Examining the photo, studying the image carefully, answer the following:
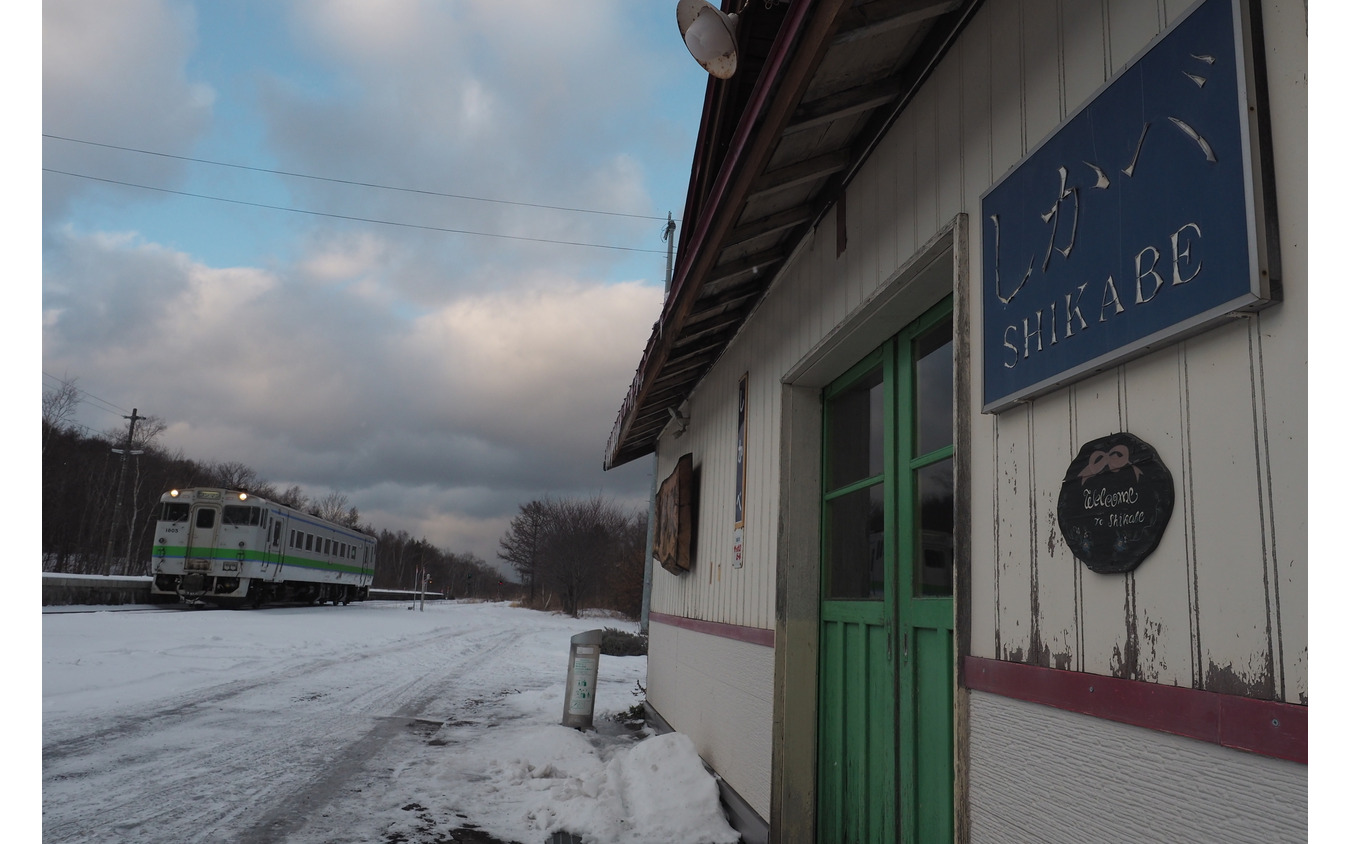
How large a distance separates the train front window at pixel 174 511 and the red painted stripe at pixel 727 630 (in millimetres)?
19587

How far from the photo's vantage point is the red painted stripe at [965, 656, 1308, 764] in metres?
1.35

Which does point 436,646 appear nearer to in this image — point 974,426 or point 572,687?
point 572,687

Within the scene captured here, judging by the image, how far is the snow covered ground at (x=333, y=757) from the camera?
4.54 metres

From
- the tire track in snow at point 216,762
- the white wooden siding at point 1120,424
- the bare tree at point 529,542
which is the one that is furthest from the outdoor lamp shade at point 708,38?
the bare tree at point 529,542

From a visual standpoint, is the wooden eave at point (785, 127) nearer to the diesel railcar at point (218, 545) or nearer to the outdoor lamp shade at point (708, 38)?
the outdoor lamp shade at point (708, 38)

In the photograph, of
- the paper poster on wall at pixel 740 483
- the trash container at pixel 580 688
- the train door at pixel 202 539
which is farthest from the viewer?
the train door at pixel 202 539

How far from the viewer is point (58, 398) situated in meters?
37.3

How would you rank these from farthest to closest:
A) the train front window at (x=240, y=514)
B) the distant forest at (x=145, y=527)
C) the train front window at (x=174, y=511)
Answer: the distant forest at (x=145, y=527) < the train front window at (x=174, y=511) < the train front window at (x=240, y=514)

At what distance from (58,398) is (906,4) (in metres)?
45.4

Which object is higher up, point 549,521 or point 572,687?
point 549,521

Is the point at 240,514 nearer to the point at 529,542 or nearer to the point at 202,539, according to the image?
the point at 202,539

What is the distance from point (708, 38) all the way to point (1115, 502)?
2.42m

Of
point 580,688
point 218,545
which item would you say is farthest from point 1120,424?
point 218,545

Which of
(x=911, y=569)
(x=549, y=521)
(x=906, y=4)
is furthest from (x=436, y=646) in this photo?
(x=549, y=521)
